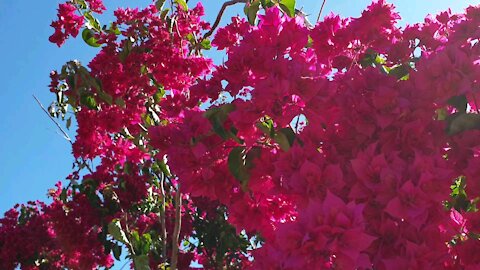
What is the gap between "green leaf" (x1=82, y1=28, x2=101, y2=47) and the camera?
3578 mm

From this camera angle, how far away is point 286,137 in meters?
1.57

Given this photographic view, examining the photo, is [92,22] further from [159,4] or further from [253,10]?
[253,10]

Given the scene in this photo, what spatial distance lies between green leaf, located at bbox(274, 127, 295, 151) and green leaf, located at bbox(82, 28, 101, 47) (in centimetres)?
231

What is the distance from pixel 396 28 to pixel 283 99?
608 mm

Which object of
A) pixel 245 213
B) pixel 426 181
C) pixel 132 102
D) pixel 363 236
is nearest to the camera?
pixel 363 236

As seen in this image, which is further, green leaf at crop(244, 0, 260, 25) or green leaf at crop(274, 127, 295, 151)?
green leaf at crop(244, 0, 260, 25)

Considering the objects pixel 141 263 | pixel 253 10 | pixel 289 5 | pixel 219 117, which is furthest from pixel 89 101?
pixel 219 117

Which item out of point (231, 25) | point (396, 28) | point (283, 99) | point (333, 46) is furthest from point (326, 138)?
point (231, 25)

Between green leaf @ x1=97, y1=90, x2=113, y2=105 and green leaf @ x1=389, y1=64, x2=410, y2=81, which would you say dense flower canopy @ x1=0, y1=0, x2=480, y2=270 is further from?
green leaf @ x1=97, y1=90, x2=113, y2=105

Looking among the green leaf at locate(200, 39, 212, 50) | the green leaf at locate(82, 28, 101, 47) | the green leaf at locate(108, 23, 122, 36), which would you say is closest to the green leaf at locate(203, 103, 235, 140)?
the green leaf at locate(200, 39, 212, 50)

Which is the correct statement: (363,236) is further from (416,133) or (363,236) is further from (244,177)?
(244,177)

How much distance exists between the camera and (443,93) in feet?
4.89

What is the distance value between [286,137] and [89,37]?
93.1 inches

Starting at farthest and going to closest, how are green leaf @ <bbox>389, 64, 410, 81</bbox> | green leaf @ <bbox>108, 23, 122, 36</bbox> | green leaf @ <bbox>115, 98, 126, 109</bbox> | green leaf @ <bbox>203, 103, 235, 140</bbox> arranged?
green leaf @ <bbox>108, 23, 122, 36</bbox> → green leaf @ <bbox>115, 98, 126, 109</bbox> → green leaf @ <bbox>389, 64, 410, 81</bbox> → green leaf @ <bbox>203, 103, 235, 140</bbox>
